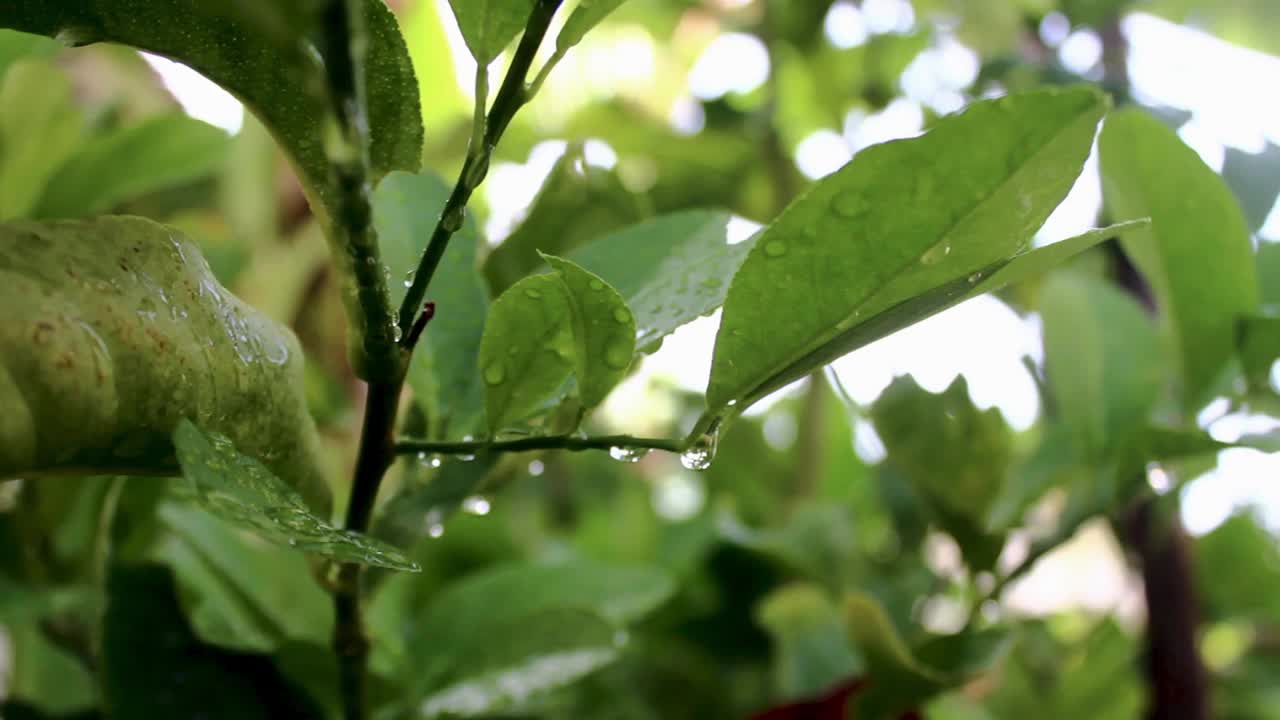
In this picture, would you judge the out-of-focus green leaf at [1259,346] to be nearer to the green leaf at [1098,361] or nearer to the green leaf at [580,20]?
the green leaf at [1098,361]

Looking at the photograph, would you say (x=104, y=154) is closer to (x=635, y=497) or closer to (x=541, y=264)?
(x=541, y=264)

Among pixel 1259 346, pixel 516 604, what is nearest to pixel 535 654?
pixel 516 604

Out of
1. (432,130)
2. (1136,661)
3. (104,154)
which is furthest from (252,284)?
(1136,661)

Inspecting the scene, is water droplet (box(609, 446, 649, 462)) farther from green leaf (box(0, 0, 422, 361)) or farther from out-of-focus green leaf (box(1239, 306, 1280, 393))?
out-of-focus green leaf (box(1239, 306, 1280, 393))

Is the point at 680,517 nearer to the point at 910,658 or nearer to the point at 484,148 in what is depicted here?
the point at 910,658

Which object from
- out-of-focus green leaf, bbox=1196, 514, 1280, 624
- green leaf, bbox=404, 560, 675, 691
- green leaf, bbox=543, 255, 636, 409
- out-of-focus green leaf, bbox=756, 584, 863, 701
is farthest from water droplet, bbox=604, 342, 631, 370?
out-of-focus green leaf, bbox=1196, 514, 1280, 624

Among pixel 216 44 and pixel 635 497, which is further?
pixel 635 497
